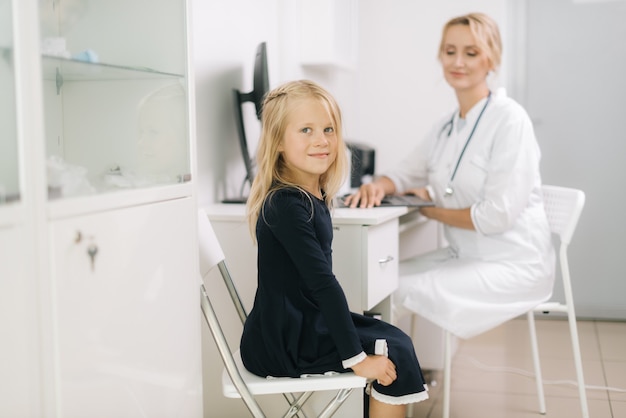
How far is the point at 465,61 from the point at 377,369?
4.59 ft

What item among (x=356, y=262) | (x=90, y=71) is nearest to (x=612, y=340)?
(x=356, y=262)

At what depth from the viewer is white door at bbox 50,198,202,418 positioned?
1251 mm

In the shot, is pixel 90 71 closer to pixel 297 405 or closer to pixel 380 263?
pixel 297 405

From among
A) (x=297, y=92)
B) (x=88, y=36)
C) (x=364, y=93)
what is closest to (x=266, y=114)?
(x=297, y=92)

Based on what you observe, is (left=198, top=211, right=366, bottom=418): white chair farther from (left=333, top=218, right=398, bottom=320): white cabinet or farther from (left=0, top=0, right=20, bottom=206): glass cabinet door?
(left=0, top=0, right=20, bottom=206): glass cabinet door

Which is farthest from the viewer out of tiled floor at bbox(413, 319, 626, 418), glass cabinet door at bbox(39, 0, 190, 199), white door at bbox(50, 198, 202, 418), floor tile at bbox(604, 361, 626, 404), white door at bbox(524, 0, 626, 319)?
white door at bbox(524, 0, 626, 319)

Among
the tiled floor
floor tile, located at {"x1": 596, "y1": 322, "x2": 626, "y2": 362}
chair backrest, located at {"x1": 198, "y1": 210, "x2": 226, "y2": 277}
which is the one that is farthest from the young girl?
floor tile, located at {"x1": 596, "y1": 322, "x2": 626, "y2": 362}

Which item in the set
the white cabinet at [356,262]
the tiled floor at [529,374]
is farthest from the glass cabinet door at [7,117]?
the tiled floor at [529,374]

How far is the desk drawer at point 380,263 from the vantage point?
2.10m

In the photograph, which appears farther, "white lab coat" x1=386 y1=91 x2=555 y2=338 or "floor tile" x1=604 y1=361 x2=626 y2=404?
"floor tile" x1=604 y1=361 x2=626 y2=404

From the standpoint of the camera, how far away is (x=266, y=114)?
1.94 m

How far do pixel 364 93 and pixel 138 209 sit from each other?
3055mm

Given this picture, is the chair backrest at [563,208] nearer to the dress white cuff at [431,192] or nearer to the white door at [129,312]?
the dress white cuff at [431,192]

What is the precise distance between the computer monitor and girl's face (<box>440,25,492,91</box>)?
0.71m
